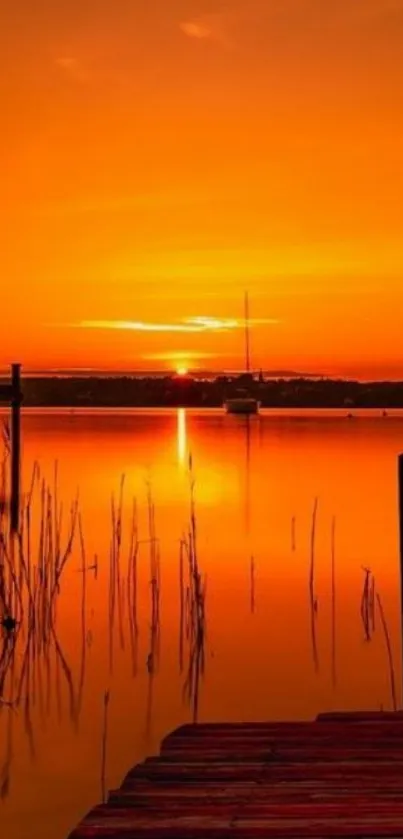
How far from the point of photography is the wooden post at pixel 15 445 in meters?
17.0

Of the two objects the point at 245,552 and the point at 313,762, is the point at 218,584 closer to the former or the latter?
the point at 245,552

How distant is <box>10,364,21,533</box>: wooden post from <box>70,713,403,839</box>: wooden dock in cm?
1181

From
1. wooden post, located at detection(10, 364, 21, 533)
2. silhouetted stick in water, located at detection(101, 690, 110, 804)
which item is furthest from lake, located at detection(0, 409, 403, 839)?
wooden post, located at detection(10, 364, 21, 533)

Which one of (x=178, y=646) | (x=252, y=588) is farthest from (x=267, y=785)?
(x=252, y=588)

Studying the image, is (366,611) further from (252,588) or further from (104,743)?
(104,743)

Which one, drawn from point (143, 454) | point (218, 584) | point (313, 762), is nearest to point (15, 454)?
point (218, 584)

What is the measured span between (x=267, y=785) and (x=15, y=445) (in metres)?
13.3

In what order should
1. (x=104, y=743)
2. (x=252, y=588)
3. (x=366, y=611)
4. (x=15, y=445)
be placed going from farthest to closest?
(x=15, y=445)
(x=252, y=588)
(x=366, y=611)
(x=104, y=743)

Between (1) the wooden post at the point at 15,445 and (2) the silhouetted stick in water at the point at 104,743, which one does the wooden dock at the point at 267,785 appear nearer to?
(2) the silhouetted stick in water at the point at 104,743

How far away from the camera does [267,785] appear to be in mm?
4207

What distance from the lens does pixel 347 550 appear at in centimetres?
1823

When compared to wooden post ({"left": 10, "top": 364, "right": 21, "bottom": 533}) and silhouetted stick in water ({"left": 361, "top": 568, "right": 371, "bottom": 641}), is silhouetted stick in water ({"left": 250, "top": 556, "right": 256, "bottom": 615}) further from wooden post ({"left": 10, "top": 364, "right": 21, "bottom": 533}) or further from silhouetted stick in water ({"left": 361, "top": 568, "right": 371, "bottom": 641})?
wooden post ({"left": 10, "top": 364, "right": 21, "bottom": 533})

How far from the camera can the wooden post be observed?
1700 centimetres

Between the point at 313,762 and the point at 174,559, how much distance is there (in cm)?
1280
